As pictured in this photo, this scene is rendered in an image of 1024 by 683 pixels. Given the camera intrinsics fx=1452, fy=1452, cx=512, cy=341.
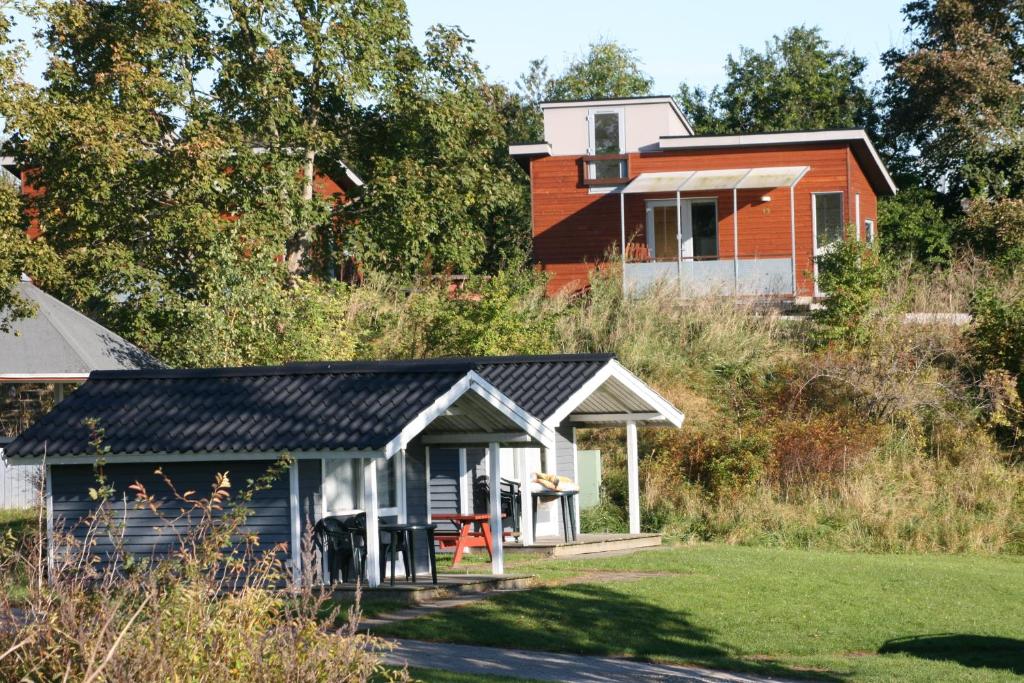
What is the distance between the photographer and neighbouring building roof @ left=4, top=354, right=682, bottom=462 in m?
17.0

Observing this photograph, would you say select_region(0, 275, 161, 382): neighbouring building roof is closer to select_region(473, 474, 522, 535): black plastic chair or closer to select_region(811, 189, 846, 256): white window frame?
select_region(473, 474, 522, 535): black plastic chair

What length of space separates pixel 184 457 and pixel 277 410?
4.19 ft

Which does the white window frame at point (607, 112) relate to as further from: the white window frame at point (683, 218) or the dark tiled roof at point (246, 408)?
the dark tiled roof at point (246, 408)

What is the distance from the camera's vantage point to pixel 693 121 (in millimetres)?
60250

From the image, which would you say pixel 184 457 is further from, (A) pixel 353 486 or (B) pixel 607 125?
(B) pixel 607 125

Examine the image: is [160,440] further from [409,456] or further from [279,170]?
[279,170]

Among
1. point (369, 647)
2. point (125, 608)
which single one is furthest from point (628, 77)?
point (125, 608)

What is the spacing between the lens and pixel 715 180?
38.2 meters

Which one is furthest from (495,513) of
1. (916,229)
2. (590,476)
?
(916,229)

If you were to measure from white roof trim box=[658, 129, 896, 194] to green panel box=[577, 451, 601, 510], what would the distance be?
15477mm

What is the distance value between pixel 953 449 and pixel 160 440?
1546 cm

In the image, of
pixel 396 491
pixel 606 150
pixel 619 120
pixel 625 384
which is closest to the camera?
pixel 396 491

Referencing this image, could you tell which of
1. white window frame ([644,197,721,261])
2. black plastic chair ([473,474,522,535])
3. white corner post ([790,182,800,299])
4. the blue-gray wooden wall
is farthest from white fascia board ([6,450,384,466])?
white window frame ([644,197,721,261])

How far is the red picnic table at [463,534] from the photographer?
19.7 metres
